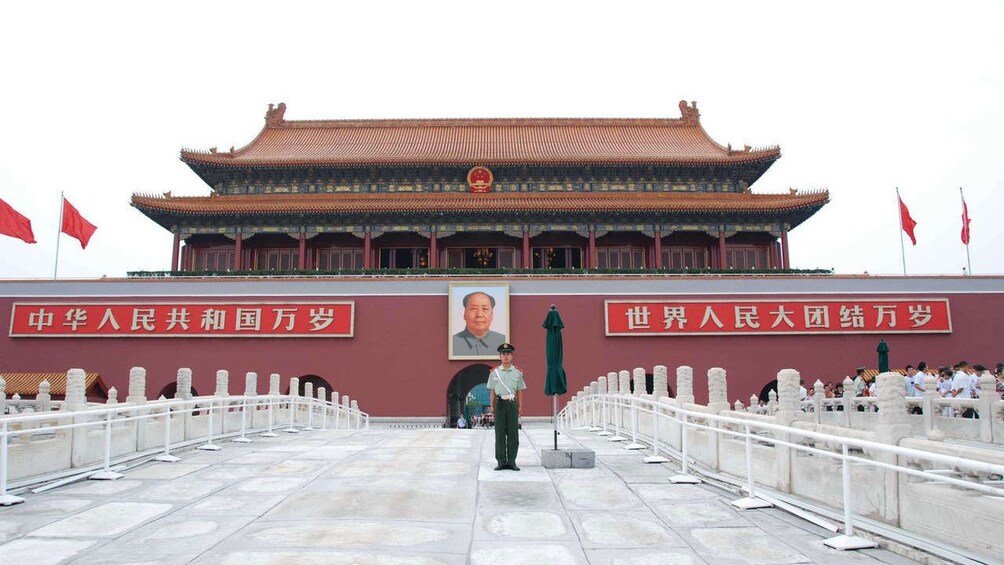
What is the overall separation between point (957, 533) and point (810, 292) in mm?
20959

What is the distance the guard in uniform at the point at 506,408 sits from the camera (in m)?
9.08

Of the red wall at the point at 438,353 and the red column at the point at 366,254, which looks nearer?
the red wall at the point at 438,353

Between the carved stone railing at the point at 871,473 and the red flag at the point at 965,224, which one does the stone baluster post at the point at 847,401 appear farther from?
the red flag at the point at 965,224

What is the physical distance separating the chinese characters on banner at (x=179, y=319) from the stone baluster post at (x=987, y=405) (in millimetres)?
17522

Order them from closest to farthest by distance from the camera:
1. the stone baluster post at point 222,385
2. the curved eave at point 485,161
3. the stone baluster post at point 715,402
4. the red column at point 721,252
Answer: the stone baluster post at point 715,402
the stone baluster post at point 222,385
the red column at point 721,252
the curved eave at point 485,161

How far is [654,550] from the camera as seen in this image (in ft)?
18.3

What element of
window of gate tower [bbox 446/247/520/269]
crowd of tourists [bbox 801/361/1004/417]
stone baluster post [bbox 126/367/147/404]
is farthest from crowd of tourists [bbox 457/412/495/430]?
stone baluster post [bbox 126/367/147/404]

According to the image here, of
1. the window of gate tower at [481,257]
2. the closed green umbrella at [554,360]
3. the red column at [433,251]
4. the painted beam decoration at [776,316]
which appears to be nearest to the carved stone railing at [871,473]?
the closed green umbrella at [554,360]

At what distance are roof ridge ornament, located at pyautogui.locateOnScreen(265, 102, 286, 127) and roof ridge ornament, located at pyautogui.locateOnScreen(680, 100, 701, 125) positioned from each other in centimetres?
1752

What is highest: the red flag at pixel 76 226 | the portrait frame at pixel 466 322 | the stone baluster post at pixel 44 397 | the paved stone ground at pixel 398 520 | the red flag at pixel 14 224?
the red flag at pixel 76 226

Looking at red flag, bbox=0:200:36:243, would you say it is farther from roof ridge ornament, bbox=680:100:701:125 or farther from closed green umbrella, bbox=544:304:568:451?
roof ridge ornament, bbox=680:100:701:125

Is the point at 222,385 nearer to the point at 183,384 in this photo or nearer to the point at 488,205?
the point at 183,384

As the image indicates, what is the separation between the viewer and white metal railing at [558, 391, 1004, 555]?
16.5 ft

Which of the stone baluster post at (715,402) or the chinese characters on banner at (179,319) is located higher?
the chinese characters on banner at (179,319)
